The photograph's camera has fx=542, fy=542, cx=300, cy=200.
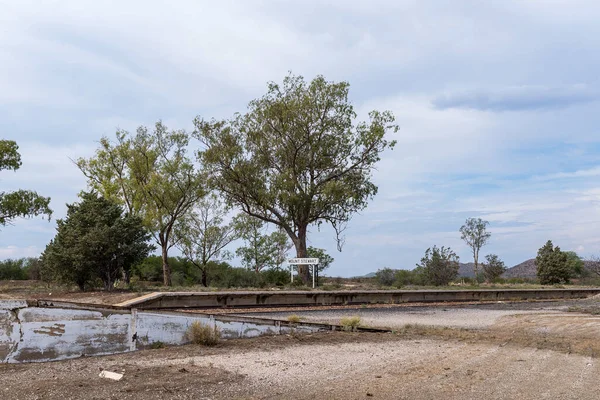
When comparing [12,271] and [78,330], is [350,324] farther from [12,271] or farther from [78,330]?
[12,271]

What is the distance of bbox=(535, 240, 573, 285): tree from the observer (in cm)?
5206

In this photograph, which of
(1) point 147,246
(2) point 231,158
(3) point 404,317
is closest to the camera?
(3) point 404,317

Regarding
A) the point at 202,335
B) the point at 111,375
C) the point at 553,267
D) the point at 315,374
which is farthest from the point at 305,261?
the point at 553,267

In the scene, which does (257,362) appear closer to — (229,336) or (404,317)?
(229,336)

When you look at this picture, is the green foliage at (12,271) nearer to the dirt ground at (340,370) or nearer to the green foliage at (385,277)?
the green foliage at (385,277)

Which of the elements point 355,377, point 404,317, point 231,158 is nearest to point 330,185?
point 231,158

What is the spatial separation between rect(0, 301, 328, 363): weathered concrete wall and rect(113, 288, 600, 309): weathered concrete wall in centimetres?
294

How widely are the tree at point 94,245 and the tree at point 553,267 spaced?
138 feet

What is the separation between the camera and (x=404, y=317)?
16688 mm

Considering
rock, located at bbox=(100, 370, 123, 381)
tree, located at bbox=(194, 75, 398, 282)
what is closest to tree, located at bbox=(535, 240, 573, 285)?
tree, located at bbox=(194, 75, 398, 282)

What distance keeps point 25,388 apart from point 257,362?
10.9 ft

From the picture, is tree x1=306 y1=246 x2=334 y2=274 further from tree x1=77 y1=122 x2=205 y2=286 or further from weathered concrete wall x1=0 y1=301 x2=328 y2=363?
weathered concrete wall x1=0 y1=301 x2=328 y2=363

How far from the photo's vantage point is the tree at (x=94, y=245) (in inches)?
864

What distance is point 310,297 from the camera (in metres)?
21.0
